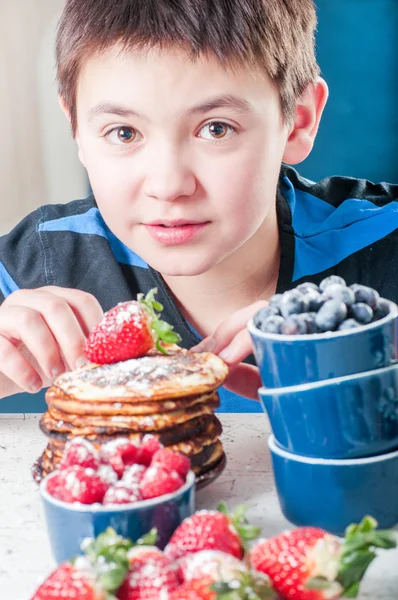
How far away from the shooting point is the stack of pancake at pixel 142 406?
2.84 ft

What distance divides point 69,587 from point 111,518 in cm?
13

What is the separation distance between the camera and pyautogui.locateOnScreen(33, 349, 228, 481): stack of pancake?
2.84ft

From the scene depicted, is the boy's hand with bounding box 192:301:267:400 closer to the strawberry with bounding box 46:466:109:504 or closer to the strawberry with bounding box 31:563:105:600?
the strawberry with bounding box 46:466:109:504

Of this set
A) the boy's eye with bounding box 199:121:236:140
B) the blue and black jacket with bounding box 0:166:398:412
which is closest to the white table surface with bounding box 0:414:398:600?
the boy's eye with bounding box 199:121:236:140

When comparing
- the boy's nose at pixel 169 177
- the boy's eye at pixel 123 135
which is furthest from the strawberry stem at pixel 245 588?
the boy's eye at pixel 123 135

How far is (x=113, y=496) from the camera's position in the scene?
2.37 ft

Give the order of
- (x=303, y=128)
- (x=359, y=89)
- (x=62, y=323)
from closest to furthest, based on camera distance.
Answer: (x=62, y=323) → (x=303, y=128) → (x=359, y=89)

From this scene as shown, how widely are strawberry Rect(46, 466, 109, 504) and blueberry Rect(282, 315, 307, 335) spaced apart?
0.82ft

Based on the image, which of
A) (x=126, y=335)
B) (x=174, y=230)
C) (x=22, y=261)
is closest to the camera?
(x=126, y=335)

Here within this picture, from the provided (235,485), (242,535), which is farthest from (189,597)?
(235,485)

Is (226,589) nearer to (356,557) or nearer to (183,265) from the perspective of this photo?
(356,557)

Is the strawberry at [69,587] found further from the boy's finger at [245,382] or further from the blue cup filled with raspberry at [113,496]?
the boy's finger at [245,382]

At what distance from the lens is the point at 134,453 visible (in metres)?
0.79

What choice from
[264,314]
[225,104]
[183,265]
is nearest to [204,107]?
[225,104]
